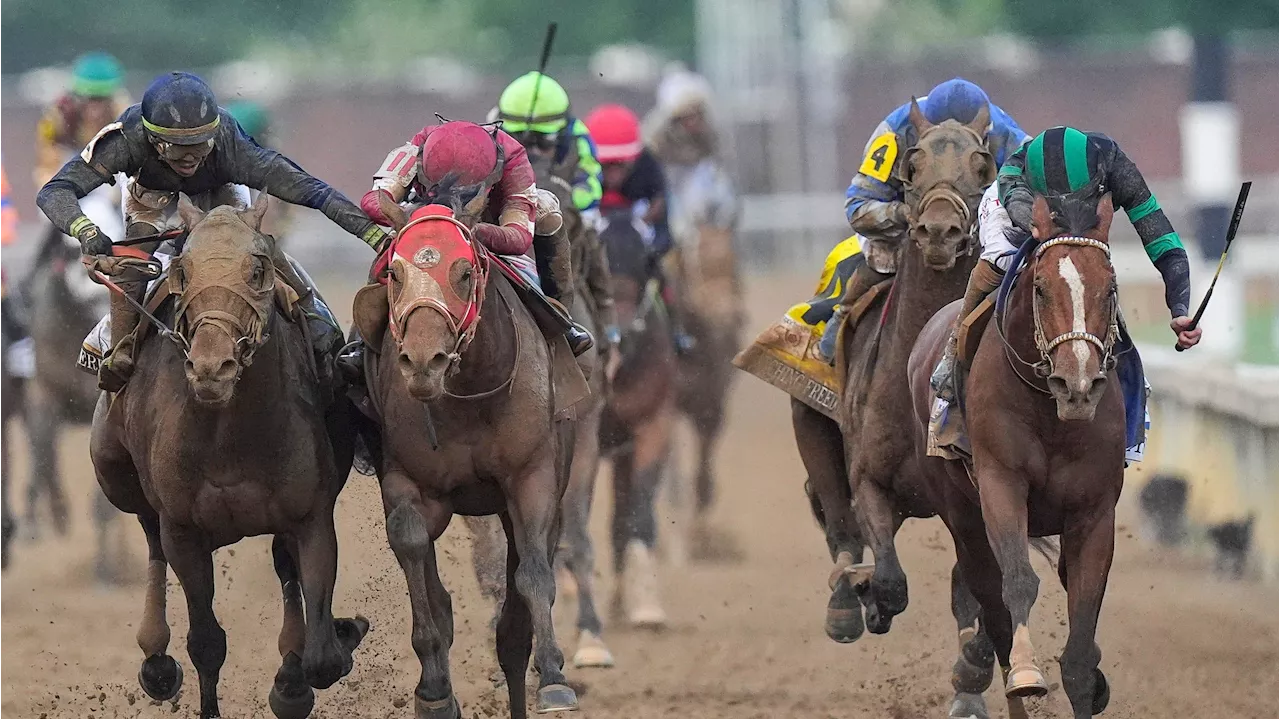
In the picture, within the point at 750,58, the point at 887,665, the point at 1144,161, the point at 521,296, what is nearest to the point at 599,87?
the point at 750,58

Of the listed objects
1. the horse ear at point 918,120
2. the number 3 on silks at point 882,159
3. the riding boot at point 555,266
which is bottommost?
the riding boot at point 555,266

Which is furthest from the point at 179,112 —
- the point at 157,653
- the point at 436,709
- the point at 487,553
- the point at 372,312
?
the point at 487,553

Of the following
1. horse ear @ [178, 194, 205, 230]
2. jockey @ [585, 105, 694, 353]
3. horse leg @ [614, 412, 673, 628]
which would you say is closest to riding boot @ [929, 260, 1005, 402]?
horse ear @ [178, 194, 205, 230]

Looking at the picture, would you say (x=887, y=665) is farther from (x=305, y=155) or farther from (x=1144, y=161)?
(x=305, y=155)

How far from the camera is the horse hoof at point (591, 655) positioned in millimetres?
10680

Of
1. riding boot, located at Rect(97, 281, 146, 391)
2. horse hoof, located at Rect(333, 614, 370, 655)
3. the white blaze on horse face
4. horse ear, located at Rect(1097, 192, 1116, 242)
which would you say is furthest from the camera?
horse hoof, located at Rect(333, 614, 370, 655)

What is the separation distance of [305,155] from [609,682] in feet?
76.2

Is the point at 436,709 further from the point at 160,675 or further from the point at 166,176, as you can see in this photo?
the point at 166,176

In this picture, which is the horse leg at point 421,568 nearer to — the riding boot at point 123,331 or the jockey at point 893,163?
the riding boot at point 123,331

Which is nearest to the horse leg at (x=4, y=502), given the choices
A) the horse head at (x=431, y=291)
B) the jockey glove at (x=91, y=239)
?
the jockey glove at (x=91, y=239)

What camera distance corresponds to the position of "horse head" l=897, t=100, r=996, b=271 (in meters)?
8.17

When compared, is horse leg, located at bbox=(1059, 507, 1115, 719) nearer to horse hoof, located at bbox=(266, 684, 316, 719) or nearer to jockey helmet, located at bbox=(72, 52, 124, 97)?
horse hoof, located at bbox=(266, 684, 316, 719)

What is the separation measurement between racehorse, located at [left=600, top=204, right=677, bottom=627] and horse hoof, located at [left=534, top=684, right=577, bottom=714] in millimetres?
4534

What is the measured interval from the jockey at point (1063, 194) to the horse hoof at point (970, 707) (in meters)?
1.70
